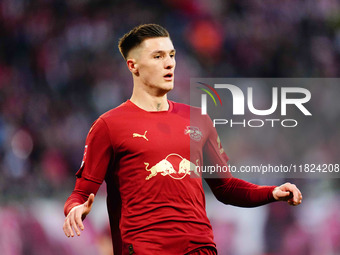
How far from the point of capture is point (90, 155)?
10.7ft

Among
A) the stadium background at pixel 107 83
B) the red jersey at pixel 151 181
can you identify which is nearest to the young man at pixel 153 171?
the red jersey at pixel 151 181

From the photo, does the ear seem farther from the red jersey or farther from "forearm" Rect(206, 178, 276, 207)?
"forearm" Rect(206, 178, 276, 207)

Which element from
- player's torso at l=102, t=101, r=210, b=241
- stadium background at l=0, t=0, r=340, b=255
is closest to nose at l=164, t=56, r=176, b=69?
player's torso at l=102, t=101, r=210, b=241

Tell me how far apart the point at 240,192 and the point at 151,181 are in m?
0.62

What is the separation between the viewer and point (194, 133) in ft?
11.1

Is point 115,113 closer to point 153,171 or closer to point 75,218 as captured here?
point 153,171

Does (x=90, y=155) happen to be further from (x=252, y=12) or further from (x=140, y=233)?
(x=252, y=12)

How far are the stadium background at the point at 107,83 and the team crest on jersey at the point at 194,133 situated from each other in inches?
120

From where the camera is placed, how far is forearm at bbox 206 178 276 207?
10.9ft

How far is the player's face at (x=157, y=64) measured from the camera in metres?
3.38

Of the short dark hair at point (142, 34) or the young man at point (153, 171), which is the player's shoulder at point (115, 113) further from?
the short dark hair at point (142, 34)

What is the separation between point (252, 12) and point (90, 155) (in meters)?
5.68

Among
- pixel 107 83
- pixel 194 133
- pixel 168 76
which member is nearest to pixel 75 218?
pixel 194 133

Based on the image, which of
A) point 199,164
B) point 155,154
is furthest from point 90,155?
point 199,164
